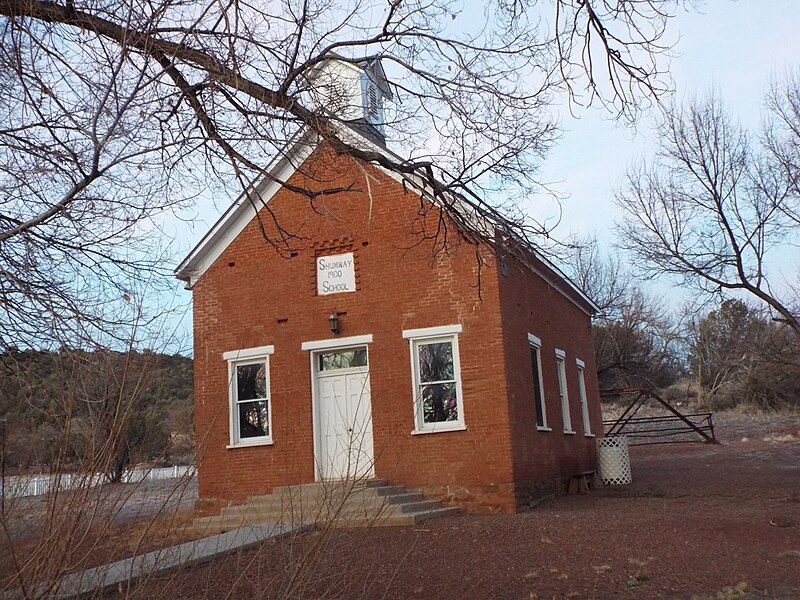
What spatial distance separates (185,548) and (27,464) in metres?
2.84

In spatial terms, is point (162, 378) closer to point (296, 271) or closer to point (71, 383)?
point (71, 383)

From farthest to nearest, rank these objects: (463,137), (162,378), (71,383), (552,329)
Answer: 1. (552,329)
2. (463,137)
3. (162,378)
4. (71,383)

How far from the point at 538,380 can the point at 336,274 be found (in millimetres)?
4729

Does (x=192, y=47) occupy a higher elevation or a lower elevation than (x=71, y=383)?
higher

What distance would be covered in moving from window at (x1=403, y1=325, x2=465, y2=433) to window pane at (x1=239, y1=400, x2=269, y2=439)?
9.95ft

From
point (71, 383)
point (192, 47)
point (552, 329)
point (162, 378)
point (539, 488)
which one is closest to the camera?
point (71, 383)

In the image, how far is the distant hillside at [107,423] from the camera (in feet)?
13.9

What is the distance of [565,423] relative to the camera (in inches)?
732

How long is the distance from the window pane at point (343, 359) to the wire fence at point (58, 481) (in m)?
10.7

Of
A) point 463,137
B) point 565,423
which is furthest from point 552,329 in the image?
point 463,137

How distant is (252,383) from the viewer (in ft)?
52.2

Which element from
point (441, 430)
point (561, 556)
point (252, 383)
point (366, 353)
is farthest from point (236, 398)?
point (561, 556)

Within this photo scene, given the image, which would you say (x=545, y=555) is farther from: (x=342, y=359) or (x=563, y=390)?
(x=563, y=390)

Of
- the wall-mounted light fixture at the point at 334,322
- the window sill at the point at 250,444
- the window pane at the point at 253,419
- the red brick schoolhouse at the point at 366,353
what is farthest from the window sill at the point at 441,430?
the window pane at the point at 253,419
